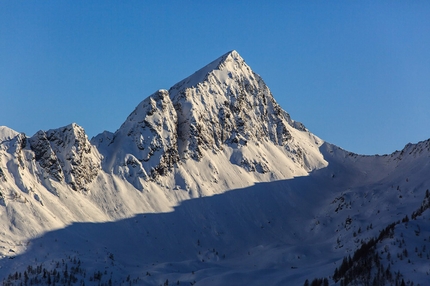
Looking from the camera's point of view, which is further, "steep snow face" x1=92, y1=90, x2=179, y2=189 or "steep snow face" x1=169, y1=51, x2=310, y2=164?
"steep snow face" x1=169, y1=51, x2=310, y2=164

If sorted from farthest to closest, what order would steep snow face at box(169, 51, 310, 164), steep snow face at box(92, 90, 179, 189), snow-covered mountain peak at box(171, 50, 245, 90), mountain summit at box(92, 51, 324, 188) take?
snow-covered mountain peak at box(171, 50, 245, 90) < steep snow face at box(169, 51, 310, 164) < mountain summit at box(92, 51, 324, 188) < steep snow face at box(92, 90, 179, 189)

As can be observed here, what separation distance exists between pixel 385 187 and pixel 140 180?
43.6 m

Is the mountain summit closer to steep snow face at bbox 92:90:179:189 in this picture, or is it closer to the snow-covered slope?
steep snow face at bbox 92:90:179:189

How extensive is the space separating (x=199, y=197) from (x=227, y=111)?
2623cm

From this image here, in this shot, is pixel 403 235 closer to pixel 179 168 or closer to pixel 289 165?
pixel 179 168

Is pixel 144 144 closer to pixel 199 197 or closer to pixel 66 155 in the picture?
pixel 199 197

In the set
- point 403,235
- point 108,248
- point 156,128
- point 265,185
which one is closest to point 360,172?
point 265,185

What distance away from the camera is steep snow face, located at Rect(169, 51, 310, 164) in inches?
5044

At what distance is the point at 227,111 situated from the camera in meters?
136

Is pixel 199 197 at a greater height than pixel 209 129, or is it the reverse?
pixel 209 129

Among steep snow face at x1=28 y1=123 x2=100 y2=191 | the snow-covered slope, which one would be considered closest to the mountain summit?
the snow-covered slope

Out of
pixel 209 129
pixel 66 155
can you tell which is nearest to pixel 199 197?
pixel 209 129

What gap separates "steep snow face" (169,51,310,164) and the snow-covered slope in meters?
0.32

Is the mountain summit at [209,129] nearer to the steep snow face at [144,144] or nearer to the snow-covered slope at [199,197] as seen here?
the steep snow face at [144,144]
